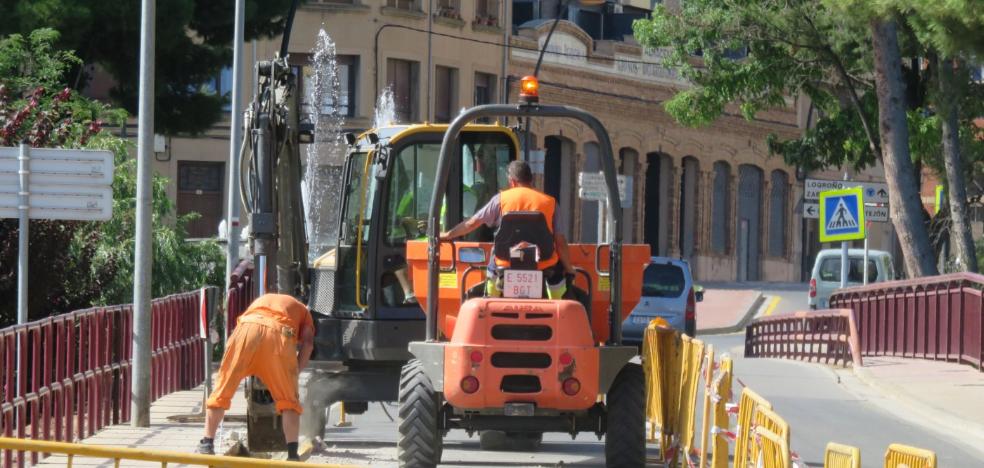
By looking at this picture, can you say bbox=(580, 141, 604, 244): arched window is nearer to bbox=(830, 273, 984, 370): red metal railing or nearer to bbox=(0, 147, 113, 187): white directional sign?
bbox=(830, 273, 984, 370): red metal railing

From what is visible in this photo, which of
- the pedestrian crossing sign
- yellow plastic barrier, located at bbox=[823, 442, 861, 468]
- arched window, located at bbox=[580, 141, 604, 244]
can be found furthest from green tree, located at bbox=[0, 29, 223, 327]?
arched window, located at bbox=[580, 141, 604, 244]

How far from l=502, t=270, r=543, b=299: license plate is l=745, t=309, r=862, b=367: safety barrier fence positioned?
654 inches

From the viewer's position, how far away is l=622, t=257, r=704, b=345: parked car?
96.2 ft

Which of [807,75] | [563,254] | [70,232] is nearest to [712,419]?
[563,254]

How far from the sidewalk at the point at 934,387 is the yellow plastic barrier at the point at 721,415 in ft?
24.0

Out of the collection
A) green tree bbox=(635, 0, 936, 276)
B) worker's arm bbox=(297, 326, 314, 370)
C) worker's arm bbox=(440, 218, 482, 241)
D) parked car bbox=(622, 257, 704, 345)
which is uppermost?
green tree bbox=(635, 0, 936, 276)

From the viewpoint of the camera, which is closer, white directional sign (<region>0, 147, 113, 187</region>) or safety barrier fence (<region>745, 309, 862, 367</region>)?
white directional sign (<region>0, 147, 113, 187</region>)

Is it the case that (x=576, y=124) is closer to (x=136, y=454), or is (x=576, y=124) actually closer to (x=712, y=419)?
(x=712, y=419)

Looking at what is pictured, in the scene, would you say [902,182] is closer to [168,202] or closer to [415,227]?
[168,202]

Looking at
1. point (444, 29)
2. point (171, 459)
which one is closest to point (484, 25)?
point (444, 29)

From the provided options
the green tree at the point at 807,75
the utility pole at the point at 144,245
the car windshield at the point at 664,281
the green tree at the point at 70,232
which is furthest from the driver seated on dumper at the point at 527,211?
the green tree at the point at 807,75

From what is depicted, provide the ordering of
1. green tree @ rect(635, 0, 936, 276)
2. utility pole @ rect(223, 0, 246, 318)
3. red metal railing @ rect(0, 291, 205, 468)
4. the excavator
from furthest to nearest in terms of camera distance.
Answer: green tree @ rect(635, 0, 936, 276) → utility pole @ rect(223, 0, 246, 318) → the excavator → red metal railing @ rect(0, 291, 205, 468)

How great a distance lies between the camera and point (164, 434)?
52.8 ft

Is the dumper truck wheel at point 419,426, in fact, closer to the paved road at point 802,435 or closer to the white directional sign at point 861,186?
the paved road at point 802,435
